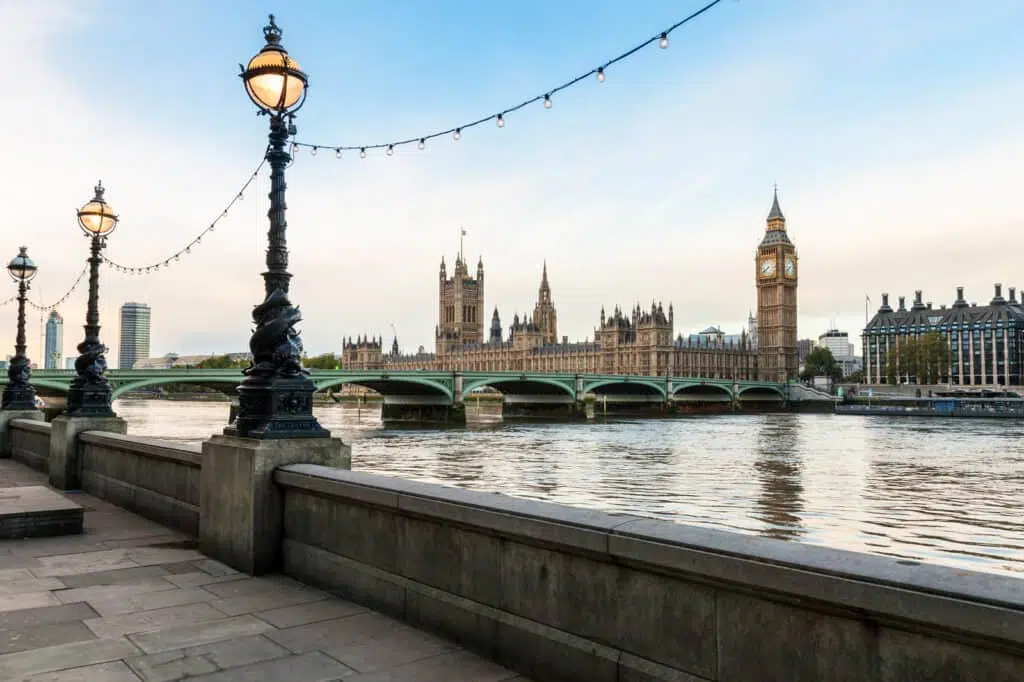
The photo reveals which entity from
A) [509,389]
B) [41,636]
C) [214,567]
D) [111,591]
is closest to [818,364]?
[509,389]

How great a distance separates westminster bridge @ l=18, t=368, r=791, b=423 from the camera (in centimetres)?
4369

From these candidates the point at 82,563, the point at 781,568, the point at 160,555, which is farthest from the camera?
the point at 160,555

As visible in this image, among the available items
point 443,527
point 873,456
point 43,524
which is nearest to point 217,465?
point 43,524

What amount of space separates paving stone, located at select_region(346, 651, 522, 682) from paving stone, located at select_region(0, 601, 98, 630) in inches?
73.0

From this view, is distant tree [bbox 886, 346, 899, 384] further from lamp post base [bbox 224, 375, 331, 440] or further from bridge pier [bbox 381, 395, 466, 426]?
lamp post base [bbox 224, 375, 331, 440]

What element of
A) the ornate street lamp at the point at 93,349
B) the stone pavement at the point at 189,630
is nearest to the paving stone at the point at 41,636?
the stone pavement at the point at 189,630

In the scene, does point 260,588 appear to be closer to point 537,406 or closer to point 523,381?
point 523,381

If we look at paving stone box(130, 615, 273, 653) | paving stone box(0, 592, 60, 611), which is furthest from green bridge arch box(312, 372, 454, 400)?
paving stone box(130, 615, 273, 653)

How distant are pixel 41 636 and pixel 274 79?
4.00 meters

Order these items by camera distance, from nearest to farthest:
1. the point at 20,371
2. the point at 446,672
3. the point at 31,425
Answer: the point at 446,672, the point at 31,425, the point at 20,371

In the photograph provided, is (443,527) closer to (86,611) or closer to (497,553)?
(497,553)

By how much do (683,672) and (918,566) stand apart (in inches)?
36.2

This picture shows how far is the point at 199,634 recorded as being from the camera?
4.07 meters

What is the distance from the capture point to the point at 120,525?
24.3ft
